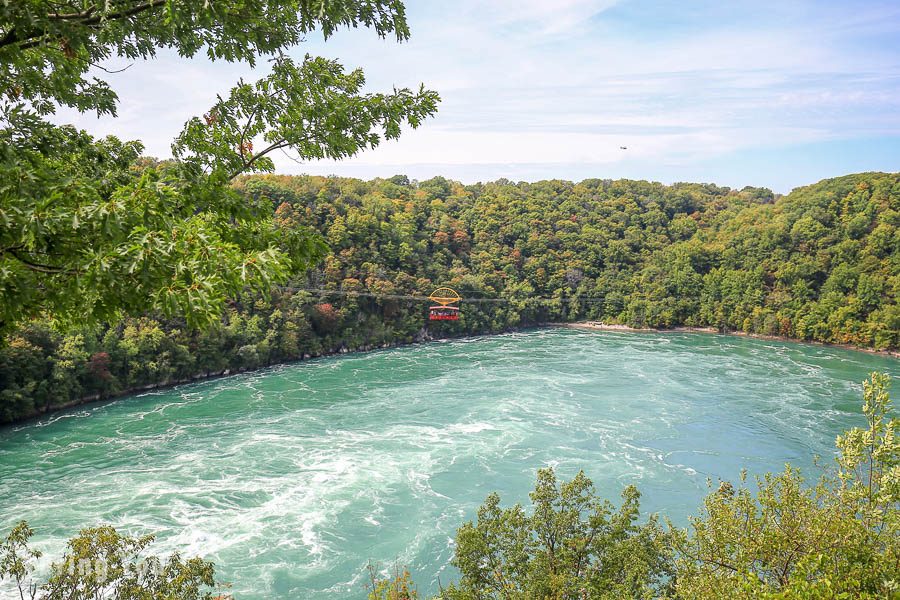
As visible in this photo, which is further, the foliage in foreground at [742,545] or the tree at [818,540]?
the foliage in foreground at [742,545]

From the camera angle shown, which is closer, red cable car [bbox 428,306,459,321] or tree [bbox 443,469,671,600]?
tree [bbox 443,469,671,600]

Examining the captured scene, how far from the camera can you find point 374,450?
19.3 metres

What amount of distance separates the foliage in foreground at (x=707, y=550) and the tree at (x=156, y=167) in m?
4.29

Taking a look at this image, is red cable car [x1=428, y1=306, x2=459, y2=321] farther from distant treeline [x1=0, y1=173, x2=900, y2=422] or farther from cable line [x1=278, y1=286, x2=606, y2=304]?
cable line [x1=278, y1=286, x2=606, y2=304]

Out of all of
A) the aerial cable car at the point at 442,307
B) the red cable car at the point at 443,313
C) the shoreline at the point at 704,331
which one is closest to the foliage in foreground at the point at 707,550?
the aerial cable car at the point at 442,307

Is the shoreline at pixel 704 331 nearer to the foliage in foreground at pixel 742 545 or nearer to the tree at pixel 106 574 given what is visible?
the foliage in foreground at pixel 742 545

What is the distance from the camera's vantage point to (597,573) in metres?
7.92

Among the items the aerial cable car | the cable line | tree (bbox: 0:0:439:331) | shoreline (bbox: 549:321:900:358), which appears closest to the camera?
tree (bbox: 0:0:439:331)

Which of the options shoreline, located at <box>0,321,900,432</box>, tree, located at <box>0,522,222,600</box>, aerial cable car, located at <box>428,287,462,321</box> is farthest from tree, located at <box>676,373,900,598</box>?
aerial cable car, located at <box>428,287,462,321</box>

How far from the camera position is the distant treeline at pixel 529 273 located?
1030 inches

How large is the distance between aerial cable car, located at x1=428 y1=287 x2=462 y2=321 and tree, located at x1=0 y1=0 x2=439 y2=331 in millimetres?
37176

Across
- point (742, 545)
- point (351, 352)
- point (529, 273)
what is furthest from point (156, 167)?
point (529, 273)

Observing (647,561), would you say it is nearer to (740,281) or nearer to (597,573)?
(597,573)

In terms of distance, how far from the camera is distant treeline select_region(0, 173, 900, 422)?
1030 inches
